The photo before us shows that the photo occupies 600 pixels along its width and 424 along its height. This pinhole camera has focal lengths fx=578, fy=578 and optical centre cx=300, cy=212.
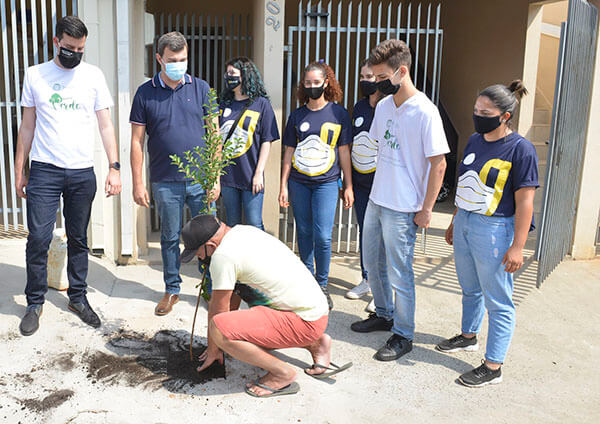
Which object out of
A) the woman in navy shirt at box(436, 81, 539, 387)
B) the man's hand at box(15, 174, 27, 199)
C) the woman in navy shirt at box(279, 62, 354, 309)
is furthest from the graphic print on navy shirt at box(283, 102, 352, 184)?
the man's hand at box(15, 174, 27, 199)

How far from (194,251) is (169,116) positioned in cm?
144

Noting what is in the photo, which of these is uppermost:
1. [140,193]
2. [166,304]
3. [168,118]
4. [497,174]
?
[168,118]

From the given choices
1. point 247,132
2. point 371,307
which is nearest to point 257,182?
point 247,132

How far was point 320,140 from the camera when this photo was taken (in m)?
4.64

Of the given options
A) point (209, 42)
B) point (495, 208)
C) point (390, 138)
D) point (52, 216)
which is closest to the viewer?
point (495, 208)

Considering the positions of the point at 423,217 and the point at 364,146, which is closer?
the point at 423,217

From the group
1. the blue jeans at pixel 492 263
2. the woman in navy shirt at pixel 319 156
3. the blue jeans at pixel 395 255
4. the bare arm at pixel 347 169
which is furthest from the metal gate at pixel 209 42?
the blue jeans at pixel 492 263

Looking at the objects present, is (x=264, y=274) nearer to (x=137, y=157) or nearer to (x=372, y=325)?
(x=372, y=325)

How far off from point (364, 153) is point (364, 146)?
0.06 metres

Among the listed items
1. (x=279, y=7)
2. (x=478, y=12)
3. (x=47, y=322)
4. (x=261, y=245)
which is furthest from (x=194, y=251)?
(x=478, y=12)

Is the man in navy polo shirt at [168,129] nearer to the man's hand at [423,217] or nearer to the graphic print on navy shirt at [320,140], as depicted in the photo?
the graphic print on navy shirt at [320,140]

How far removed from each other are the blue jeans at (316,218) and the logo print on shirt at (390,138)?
2.95ft

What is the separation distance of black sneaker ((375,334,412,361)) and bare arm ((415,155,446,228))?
0.87 m

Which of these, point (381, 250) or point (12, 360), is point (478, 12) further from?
point (12, 360)
